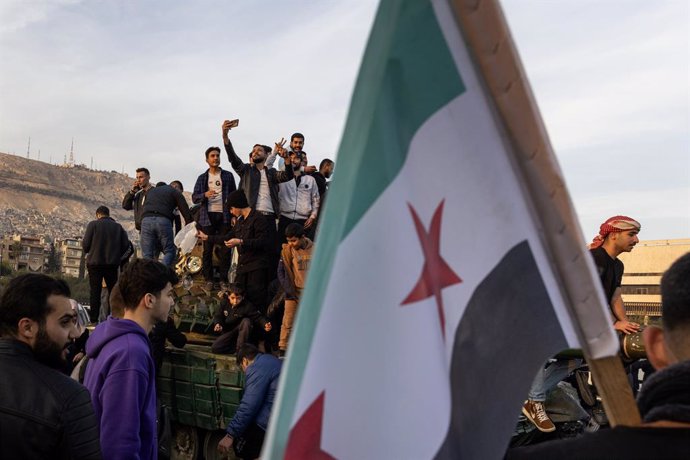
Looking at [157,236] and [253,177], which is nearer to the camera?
[253,177]

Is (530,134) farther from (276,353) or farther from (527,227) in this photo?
(276,353)

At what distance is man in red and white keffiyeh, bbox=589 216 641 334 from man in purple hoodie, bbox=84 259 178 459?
474 cm

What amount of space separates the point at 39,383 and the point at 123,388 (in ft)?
2.03

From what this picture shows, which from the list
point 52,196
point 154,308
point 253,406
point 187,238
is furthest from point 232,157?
point 52,196

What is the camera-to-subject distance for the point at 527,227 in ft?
6.50

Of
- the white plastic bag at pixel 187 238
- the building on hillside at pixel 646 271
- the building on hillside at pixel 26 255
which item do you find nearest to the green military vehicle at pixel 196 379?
the white plastic bag at pixel 187 238

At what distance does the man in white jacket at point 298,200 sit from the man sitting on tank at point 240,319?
3.52ft

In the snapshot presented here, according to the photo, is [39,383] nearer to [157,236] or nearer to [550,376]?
[550,376]

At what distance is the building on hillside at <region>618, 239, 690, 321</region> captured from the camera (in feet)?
155

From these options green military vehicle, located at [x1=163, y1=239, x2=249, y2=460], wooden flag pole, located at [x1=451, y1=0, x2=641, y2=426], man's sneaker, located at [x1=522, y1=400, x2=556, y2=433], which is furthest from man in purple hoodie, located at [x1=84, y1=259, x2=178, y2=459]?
green military vehicle, located at [x1=163, y1=239, x2=249, y2=460]

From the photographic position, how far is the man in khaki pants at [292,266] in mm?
10523

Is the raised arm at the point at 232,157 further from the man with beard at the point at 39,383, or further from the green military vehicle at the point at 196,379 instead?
the man with beard at the point at 39,383

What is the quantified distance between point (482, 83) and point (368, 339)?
25.0 inches

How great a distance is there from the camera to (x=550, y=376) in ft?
27.8
